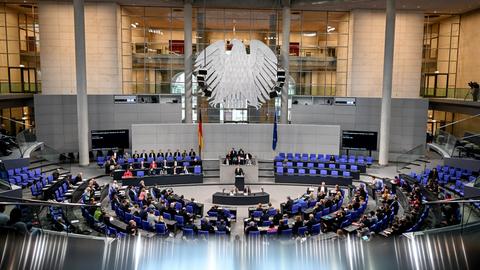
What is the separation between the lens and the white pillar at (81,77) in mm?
22969

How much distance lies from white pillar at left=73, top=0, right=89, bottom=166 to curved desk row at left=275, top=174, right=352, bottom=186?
11430 millimetres

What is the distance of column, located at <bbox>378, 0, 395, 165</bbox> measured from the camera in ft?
79.3

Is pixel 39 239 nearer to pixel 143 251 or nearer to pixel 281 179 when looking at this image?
pixel 143 251

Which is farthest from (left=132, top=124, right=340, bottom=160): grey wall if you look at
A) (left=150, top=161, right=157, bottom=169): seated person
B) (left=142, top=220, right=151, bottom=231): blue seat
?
(left=142, top=220, right=151, bottom=231): blue seat

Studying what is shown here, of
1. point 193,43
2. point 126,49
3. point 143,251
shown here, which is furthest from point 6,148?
point 143,251

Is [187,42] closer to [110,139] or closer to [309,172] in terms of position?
[110,139]

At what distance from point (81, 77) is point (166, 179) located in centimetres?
793

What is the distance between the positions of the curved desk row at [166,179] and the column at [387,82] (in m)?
11.5

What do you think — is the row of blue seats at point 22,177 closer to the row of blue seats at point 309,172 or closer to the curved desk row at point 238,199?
the curved desk row at point 238,199

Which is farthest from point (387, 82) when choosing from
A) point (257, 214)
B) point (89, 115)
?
point (89, 115)

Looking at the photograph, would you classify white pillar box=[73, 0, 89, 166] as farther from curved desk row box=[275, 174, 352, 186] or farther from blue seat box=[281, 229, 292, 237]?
blue seat box=[281, 229, 292, 237]

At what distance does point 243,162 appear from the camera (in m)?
22.2

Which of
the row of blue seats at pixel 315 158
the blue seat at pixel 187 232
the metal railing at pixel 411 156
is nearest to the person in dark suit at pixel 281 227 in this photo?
the blue seat at pixel 187 232

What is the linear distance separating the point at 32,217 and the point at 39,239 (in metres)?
0.56
